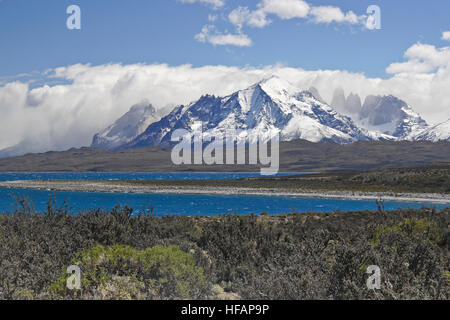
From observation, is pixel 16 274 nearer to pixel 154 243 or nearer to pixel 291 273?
pixel 154 243

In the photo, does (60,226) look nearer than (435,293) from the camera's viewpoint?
No

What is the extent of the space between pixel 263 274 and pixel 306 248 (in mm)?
2113

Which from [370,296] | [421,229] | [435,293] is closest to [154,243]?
[370,296]

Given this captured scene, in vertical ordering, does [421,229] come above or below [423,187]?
above

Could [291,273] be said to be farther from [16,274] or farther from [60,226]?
[60,226]

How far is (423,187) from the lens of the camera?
8312cm

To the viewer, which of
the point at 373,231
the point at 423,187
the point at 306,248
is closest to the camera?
the point at 306,248

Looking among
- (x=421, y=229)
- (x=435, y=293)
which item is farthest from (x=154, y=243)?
(x=421, y=229)

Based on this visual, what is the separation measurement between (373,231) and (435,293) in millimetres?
6522

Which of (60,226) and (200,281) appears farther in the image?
(60,226)

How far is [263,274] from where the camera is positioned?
27.3ft

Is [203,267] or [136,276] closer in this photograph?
[136,276]

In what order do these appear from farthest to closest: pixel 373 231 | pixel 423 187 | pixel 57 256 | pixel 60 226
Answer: pixel 423 187 < pixel 373 231 < pixel 60 226 < pixel 57 256

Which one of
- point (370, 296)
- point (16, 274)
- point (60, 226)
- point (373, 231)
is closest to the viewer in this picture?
point (370, 296)
